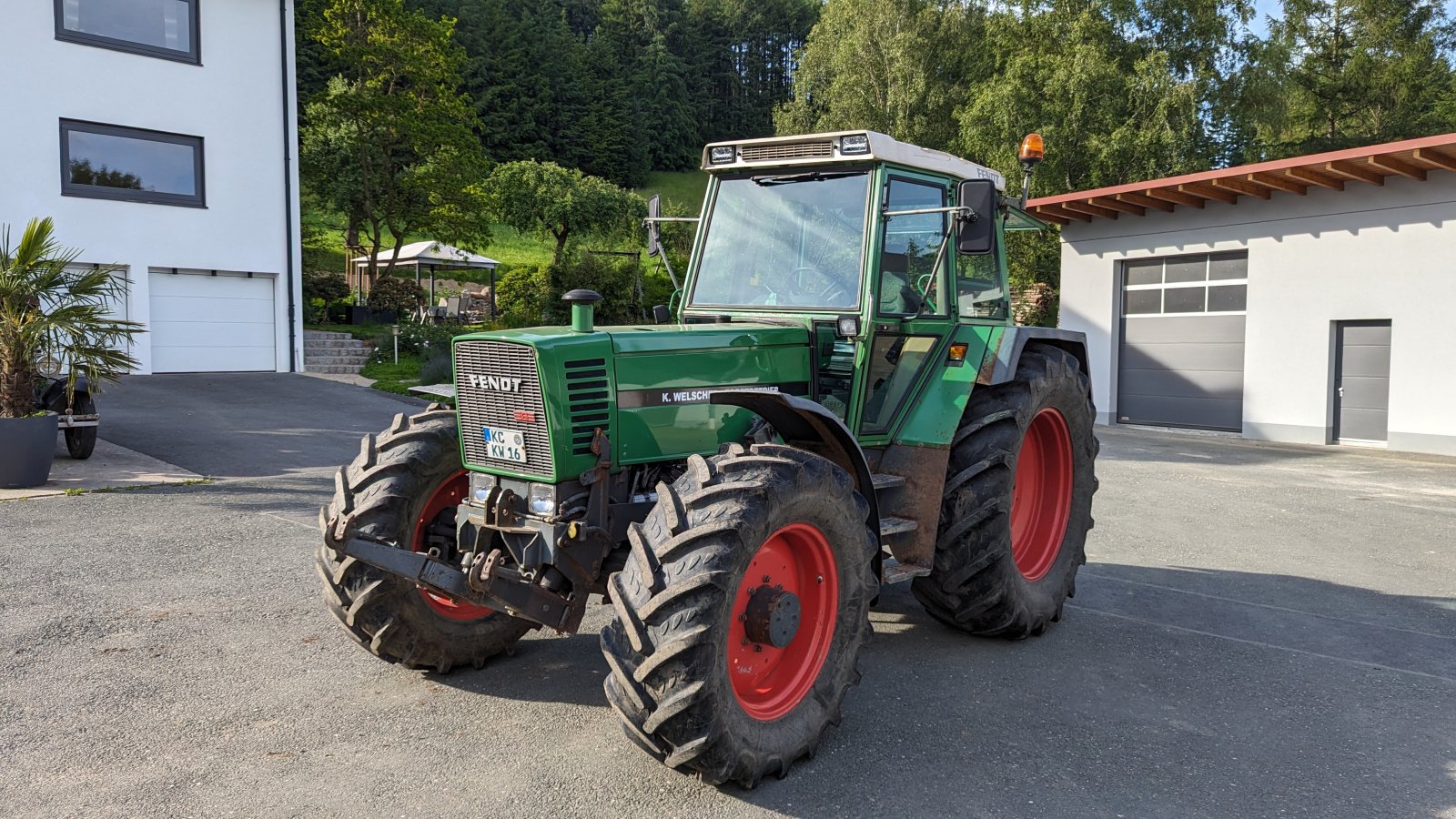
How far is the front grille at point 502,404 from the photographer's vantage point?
3.83m

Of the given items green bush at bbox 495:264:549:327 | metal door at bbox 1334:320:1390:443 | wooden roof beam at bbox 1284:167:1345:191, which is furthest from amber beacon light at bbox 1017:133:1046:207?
green bush at bbox 495:264:549:327

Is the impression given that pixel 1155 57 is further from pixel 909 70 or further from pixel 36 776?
pixel 36 776

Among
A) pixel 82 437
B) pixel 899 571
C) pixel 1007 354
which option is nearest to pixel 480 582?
pixel 899 571

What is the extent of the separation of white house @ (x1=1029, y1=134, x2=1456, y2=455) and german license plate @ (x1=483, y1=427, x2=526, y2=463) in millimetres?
13140

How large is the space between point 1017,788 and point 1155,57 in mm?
27318

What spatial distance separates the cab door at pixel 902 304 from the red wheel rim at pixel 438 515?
186 centimetres

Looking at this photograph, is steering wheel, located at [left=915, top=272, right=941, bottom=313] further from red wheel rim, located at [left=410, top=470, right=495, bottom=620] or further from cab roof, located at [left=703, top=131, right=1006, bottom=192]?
red wheel rim, located at [left=410, top=470, right=495, bottom=620]

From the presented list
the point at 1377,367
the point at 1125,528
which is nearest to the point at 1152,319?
the point at 1377,367

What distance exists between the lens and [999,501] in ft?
15.7

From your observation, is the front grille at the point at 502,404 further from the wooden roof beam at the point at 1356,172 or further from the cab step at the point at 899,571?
the wooden roof beam at the point at 1356,172

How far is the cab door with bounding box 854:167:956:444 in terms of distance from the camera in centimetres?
483

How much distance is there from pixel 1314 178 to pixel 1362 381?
122 inches

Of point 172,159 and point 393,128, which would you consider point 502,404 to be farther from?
point 393,128

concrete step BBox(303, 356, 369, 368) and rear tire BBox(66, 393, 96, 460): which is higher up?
concrete step BBox(303, 356, 369, 368)
